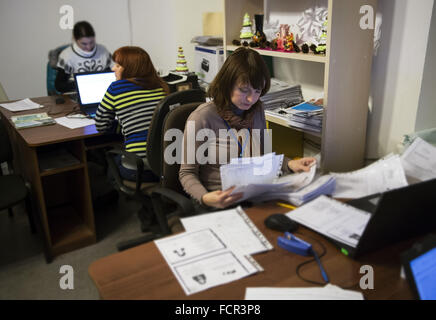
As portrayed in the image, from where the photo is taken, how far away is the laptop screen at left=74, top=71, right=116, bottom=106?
288cm

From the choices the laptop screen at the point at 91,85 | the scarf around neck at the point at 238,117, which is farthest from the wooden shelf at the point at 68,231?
the scarf around neck at the point at 238,117

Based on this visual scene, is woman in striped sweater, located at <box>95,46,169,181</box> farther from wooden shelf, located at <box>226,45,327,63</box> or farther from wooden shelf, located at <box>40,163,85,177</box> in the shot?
wooden shelf, located at <box>226,45,327,63</box>

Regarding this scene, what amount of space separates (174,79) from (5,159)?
134 cm

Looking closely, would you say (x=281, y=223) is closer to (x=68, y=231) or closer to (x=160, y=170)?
(x=160, y=170)

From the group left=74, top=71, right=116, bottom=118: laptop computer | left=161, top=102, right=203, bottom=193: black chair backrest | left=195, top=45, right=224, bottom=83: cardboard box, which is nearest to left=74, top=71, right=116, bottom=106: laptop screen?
left=74, top=71, right=116, bottom=118: laptop computer

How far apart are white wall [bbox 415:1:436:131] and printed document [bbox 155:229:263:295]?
1352 mm

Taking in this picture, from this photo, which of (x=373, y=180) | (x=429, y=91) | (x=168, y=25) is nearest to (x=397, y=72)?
(x=429, y=91)

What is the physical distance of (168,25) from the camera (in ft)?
13.5

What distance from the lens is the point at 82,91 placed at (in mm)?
2885

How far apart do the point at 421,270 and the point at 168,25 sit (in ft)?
12.2

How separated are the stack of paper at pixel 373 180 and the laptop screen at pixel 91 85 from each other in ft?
6.55

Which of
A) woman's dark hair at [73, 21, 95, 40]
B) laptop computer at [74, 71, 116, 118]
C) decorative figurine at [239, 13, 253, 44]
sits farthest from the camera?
woman's dark hair at [73, 21, 95, 40]
